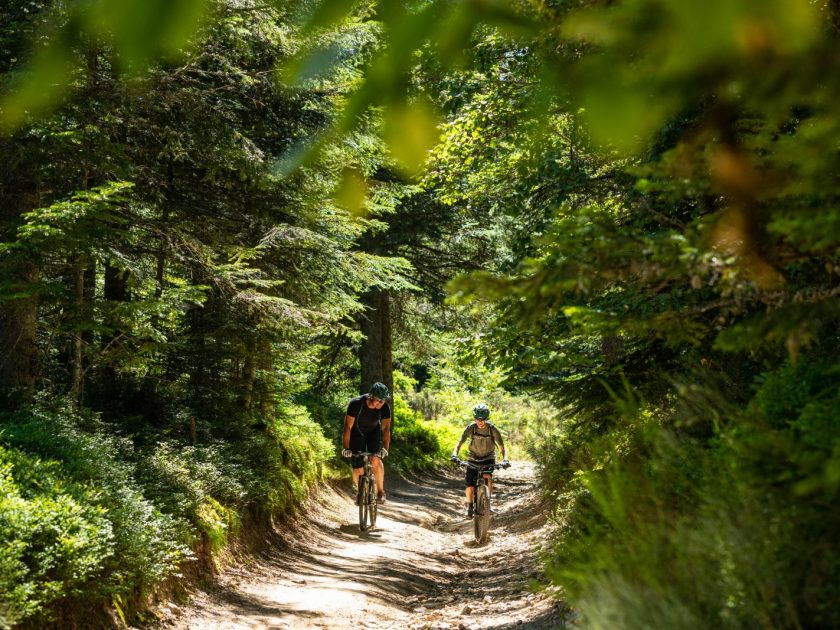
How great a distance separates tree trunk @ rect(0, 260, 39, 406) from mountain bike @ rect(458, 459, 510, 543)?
6.27 metres

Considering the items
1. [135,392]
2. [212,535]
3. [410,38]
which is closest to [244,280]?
[135,392]

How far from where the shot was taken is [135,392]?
11.2 metres

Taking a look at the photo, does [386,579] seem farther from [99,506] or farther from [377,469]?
[99,506]

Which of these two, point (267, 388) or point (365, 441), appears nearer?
point (365, 441)

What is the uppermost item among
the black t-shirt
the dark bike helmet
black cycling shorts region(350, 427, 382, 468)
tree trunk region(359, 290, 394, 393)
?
tree trunk region(359, 290, 394, 393)

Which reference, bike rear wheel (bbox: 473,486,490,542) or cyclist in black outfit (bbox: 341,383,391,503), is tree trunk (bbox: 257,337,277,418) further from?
bike rear wheel (bbox: 473,486,490,542)

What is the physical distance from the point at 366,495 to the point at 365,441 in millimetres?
1064

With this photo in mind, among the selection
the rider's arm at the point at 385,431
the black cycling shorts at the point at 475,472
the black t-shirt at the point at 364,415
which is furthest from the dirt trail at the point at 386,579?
the black t-shirt at the point at 364,415

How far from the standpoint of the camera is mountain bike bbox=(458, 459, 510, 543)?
37.6 ft

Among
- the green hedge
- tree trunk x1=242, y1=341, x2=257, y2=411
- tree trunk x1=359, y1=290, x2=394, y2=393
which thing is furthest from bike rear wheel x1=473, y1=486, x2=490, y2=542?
tree trunk x1=359, y1=290, x2=394, y2=393

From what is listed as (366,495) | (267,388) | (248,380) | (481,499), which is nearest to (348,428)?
(366,495)

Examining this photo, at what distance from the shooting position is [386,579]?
9.13 meters

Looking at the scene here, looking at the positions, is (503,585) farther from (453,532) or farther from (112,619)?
(453,532)

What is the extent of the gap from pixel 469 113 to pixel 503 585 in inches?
245
